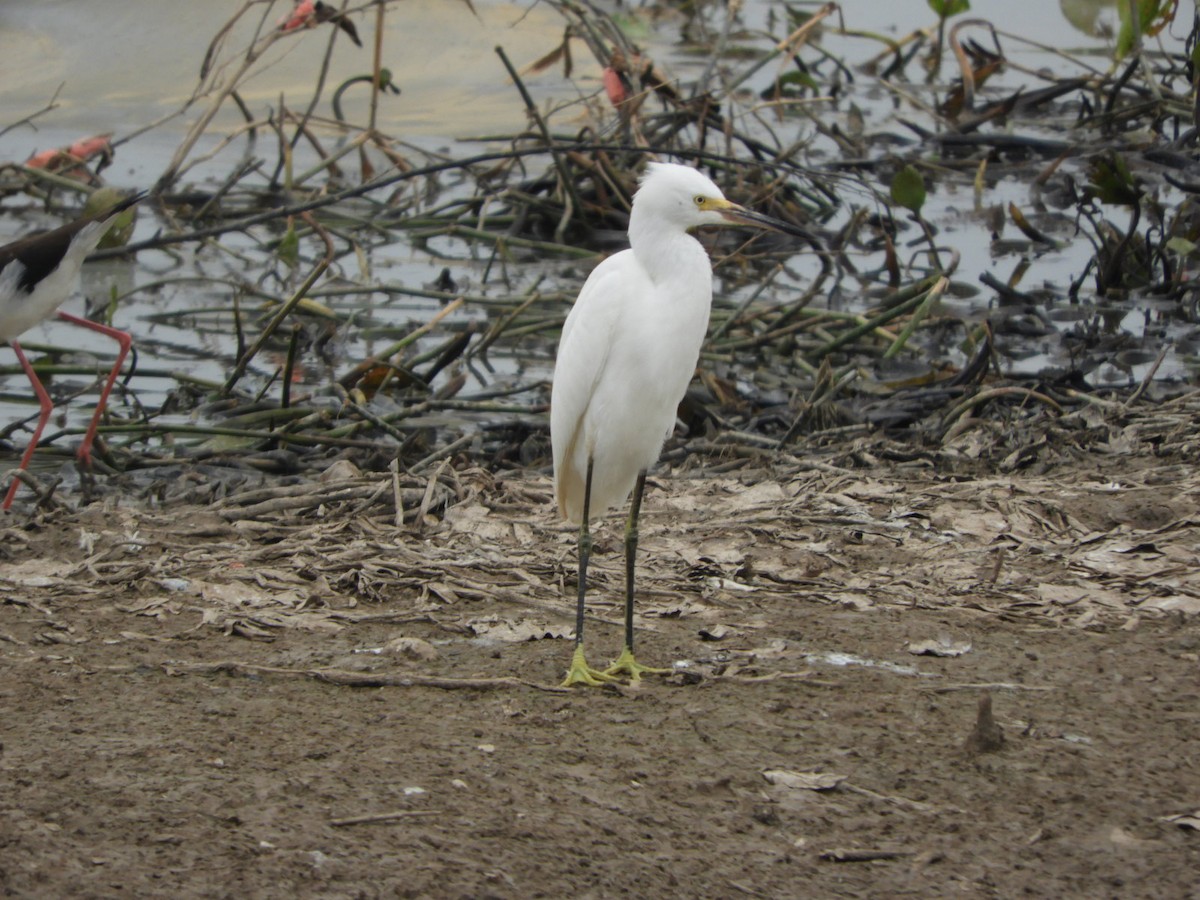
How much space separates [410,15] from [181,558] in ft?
34.5

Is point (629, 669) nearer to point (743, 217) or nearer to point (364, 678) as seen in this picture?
point (364, 678)

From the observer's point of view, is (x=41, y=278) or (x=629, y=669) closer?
(x=629, y=669)

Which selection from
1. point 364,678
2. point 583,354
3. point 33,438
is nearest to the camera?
point 364,678

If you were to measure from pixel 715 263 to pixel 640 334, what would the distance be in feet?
10.8

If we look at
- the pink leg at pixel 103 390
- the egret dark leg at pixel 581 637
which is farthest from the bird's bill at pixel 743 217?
the pink leg at pixel 103 390

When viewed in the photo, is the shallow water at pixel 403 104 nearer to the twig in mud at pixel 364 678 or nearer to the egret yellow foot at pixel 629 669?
the twig in mud at pixel 364 678

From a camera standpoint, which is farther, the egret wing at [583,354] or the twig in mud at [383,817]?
the egret wing at [583,354]

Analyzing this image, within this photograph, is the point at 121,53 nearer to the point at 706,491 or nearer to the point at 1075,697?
the point at 706,491

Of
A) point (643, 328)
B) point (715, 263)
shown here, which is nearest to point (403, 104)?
point (715, 263)

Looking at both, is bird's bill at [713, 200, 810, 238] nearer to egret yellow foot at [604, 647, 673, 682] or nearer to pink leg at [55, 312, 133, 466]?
egret yellow foot at [604, 647, 673, 682]

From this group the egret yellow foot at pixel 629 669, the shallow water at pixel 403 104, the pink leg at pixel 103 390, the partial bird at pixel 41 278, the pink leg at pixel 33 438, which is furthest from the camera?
the shallow water at pixel 403 104

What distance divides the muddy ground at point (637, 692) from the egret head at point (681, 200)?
3.94ft

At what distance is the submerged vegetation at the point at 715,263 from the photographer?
20.4 ft

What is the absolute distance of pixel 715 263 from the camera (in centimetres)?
723
